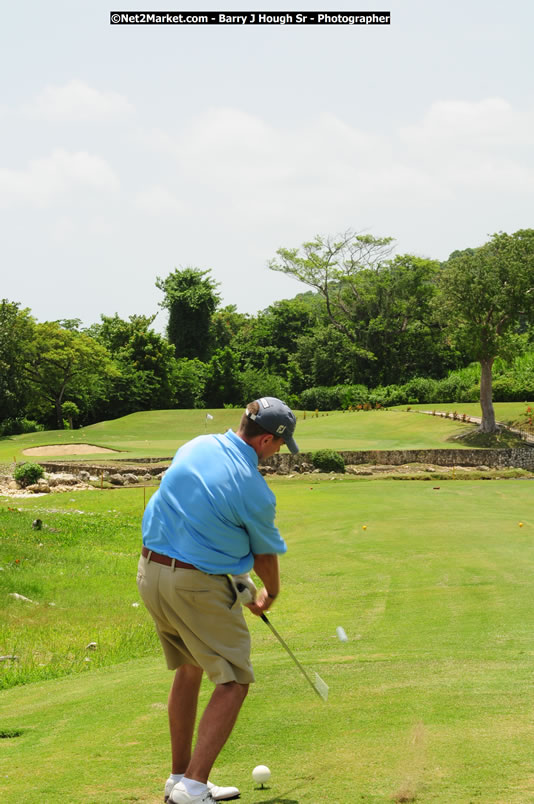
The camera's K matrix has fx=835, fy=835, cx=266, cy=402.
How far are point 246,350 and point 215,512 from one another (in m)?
74.7

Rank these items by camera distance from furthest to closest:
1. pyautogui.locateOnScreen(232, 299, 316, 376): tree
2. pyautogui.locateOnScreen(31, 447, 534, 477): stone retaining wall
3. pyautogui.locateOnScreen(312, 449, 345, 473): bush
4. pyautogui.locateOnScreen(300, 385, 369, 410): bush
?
pyautogui.locateOnScreen(232, 299, 316, 376): tree → pyautogui.locateOnScreen(300, 385, 369, 410): bush → pyautogui.locateOnScreen(31, 447, 534, 477): stone retaining wall → pyautogui.locateOnScreen(312, 449, 345, 473): bush

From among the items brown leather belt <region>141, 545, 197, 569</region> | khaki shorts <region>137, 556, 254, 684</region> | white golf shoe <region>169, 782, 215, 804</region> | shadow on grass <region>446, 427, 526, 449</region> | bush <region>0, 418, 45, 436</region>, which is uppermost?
brown leather belt <region>141, 545, 197, 569</region>

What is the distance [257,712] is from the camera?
204 inches

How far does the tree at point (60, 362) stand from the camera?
58.4 metres

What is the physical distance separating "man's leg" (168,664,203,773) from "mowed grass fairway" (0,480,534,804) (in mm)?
216

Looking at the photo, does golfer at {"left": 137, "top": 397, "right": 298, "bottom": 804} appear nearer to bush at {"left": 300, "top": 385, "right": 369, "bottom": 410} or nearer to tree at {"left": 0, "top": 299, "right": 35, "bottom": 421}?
tree at {"left": 0, "top": 299, "right": 35, "bottom": 421}

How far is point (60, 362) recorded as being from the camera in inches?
2317

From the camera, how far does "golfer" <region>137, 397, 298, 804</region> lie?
13.2 ft

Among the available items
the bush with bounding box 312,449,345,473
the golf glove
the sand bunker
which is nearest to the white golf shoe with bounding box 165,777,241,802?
the golf glove

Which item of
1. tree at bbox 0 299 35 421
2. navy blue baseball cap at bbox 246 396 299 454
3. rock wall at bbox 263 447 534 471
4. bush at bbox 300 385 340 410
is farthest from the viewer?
bush at bbox 300 385 340 410

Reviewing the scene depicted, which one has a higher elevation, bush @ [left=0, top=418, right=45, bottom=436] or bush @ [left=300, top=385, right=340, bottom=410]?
bush @ [left=300, top=385, right=340, bottom=410]

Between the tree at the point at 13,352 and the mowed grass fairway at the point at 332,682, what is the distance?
44145 mm

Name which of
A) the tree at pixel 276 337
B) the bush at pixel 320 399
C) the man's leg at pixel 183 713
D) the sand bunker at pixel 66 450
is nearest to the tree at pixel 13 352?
the sand bunker at pixel 66 450

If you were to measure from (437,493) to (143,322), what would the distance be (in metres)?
50.0
